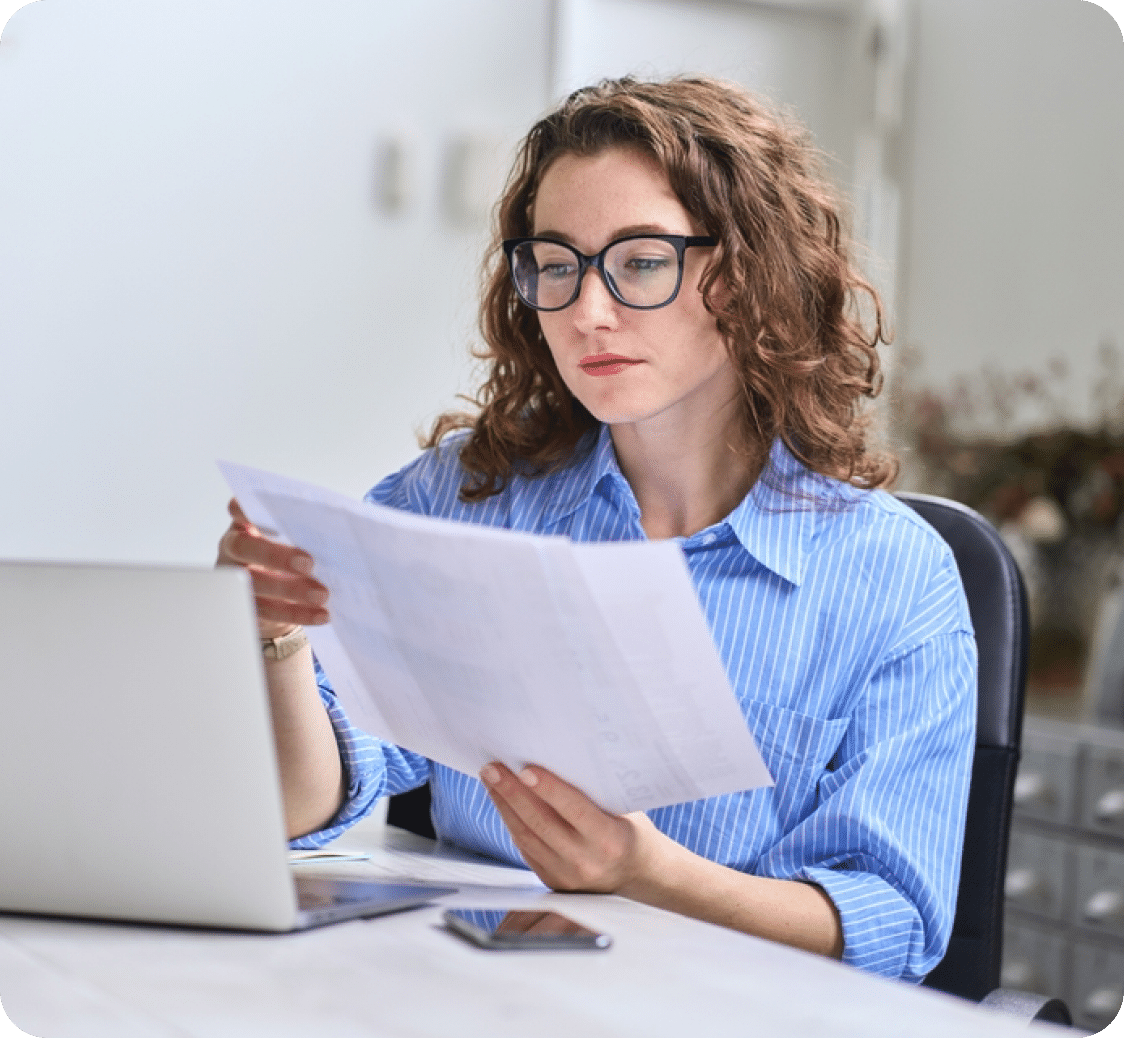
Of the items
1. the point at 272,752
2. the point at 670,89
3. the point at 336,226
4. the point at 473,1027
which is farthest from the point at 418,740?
the point at 336,226

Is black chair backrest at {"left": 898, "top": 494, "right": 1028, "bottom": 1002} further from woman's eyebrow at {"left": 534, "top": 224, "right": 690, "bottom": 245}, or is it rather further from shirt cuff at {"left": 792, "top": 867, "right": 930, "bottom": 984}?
woman's eyebrow at {"left": 534, "top": 224, "right": 690, "bottom": 245}

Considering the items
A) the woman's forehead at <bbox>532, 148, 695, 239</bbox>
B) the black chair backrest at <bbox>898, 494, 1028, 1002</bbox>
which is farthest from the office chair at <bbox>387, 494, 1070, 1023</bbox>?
the woman's forehead at <bbox>532, 148, 695, 239</bbox>

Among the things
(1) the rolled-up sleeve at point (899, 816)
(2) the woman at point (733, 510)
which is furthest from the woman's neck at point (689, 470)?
(1) the rolled-up sleeve at point (899, 816)

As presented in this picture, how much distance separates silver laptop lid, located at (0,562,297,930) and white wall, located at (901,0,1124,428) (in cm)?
252

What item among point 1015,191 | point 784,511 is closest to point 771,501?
point 784,511

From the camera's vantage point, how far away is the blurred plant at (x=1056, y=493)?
9.23ft

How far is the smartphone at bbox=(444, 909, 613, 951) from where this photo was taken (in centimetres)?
82

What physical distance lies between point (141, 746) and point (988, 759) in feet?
2.60

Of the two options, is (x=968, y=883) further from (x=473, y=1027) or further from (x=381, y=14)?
(x=381, y=14)

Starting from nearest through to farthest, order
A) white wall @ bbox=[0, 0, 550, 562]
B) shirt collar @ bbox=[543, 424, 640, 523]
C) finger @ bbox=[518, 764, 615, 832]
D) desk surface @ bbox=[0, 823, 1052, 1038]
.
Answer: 1. desk surface @ bbox=[0, 823, 1052, 1038]
2. finger @ bbox=[518, 764, 615, 832]
3. shirt collar @ bbox=[543, 424, 640, 523]
4. white wall @ bbox=[0, 0, 550, 562]

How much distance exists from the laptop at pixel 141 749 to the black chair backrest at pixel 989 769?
0.67 m

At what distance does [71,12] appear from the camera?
2.56 meters

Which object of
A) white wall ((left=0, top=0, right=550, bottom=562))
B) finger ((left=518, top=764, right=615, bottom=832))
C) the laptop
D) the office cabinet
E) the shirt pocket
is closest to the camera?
the laptop

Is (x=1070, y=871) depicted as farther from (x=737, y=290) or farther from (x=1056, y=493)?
(x=737, y=290)
